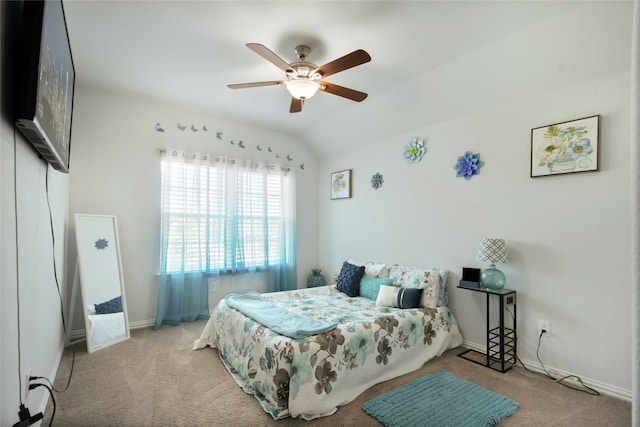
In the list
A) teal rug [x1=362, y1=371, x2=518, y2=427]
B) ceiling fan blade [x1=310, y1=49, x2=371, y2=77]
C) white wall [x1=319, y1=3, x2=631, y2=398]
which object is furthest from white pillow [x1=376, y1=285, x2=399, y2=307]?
ceiling fan blade [x1=310, y1=49, x2=371, y2=77]

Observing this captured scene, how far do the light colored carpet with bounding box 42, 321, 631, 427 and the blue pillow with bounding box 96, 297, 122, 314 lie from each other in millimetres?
379

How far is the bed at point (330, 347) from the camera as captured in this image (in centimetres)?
200

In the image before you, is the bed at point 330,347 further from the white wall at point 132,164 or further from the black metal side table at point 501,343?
the white wall at point 132,164

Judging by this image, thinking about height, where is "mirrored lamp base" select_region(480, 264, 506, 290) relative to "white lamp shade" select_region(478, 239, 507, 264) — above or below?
below

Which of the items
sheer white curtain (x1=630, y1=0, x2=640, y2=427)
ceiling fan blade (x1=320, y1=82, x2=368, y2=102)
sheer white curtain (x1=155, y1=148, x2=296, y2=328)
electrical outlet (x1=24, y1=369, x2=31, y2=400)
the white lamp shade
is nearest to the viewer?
sheer white curtain (x1=630, y1=0, x2=640, y2=427)

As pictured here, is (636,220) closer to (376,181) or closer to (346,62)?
(346,62)

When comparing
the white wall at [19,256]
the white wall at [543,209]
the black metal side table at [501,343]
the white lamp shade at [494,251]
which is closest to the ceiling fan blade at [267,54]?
the white wall at [19,256]

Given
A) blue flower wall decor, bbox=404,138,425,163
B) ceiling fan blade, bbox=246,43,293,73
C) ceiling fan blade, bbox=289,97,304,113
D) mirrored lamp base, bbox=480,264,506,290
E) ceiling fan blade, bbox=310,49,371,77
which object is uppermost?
ceiling fan blade, bbox=246,43,293,73

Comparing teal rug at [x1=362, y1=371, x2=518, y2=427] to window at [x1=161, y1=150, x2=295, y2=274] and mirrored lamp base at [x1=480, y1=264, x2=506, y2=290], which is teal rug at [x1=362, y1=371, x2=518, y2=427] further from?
window at [x1=161, y1=150, x2=295, y2=274]

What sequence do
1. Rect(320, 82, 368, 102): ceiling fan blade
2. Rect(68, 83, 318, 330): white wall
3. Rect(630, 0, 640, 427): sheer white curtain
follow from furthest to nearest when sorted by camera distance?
Rect(68, 83, 318, 330): white wall
Rect(320, 82, 368, 102): ceiling fan blade
Rect(630, 0, 640, 427): sheer white curtain

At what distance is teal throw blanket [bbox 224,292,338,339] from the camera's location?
218cm

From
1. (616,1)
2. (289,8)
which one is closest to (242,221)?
(289,8)

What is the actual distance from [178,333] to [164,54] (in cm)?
285

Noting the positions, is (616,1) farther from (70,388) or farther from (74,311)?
(74,311)
